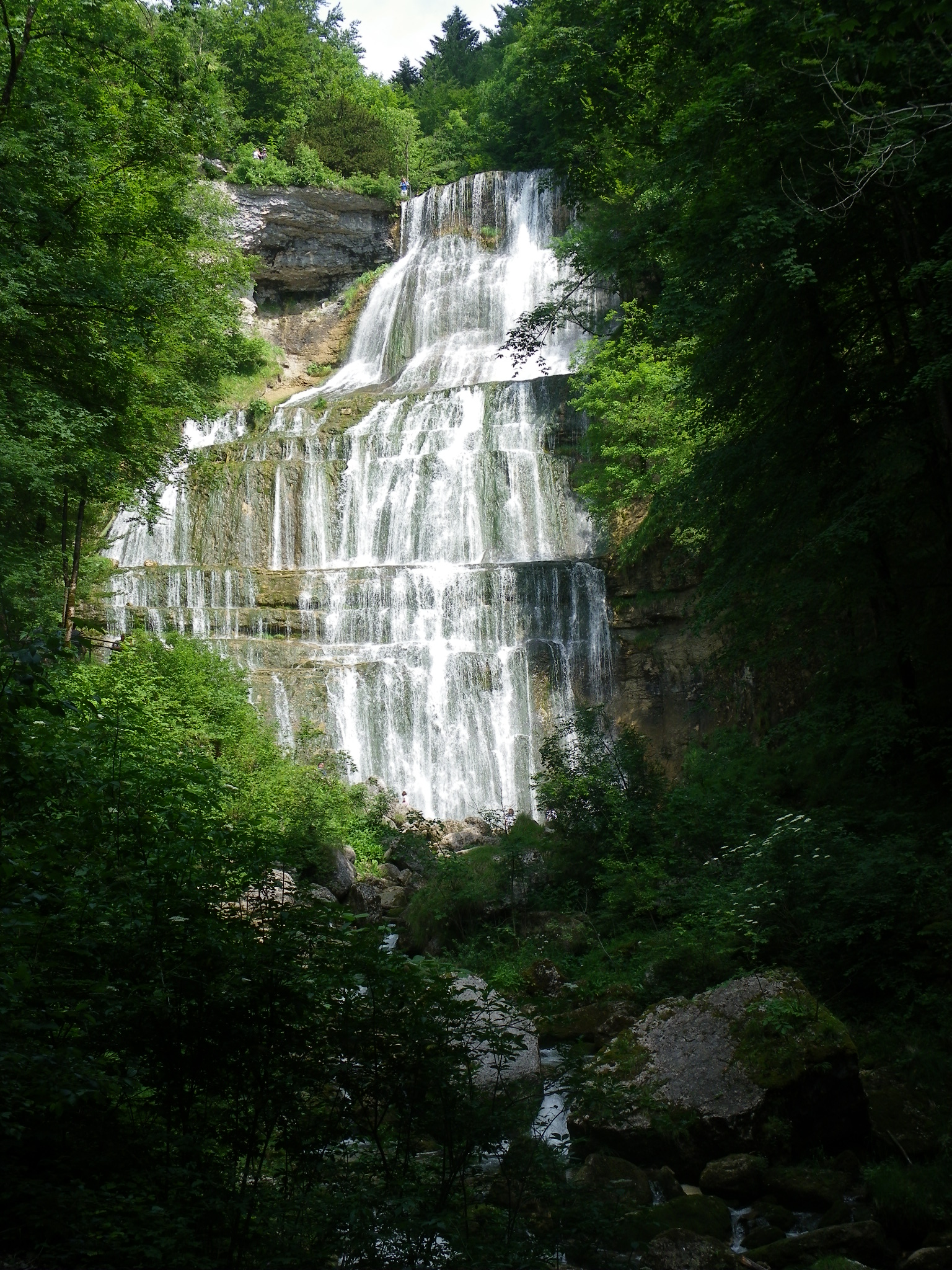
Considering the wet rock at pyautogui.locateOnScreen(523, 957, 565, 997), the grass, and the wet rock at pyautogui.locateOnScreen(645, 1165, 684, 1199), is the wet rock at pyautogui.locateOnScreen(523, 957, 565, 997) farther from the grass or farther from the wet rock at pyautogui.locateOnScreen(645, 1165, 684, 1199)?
the grass

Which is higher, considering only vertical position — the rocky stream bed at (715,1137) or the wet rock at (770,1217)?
the rocky stream bed at (715,1137)

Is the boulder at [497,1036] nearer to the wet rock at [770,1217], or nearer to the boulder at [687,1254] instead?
the boulder at [687,1254]

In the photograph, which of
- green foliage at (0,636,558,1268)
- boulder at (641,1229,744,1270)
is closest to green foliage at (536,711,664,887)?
boulder at (641,1229,744,1270)

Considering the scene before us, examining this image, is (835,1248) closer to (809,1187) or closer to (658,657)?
(809,1187)

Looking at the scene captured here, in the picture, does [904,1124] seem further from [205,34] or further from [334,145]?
[205,34]

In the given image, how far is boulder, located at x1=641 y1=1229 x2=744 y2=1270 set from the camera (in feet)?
15.2

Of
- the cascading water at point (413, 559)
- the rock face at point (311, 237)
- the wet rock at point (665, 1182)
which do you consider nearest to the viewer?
the wet rock at point (665, 1182)

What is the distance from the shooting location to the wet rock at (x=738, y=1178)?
5617 millimetres

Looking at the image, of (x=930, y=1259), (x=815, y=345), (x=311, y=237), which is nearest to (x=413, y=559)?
(x=815, y=345)

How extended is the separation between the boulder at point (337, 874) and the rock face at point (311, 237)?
28.2m

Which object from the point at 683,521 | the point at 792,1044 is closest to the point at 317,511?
the point at 683,521

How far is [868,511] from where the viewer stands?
799 centimetres

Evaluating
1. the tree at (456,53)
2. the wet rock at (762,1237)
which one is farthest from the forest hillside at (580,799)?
the tree at (456,53)

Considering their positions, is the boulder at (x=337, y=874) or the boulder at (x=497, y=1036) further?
the boulder at (x=337, y=874)
